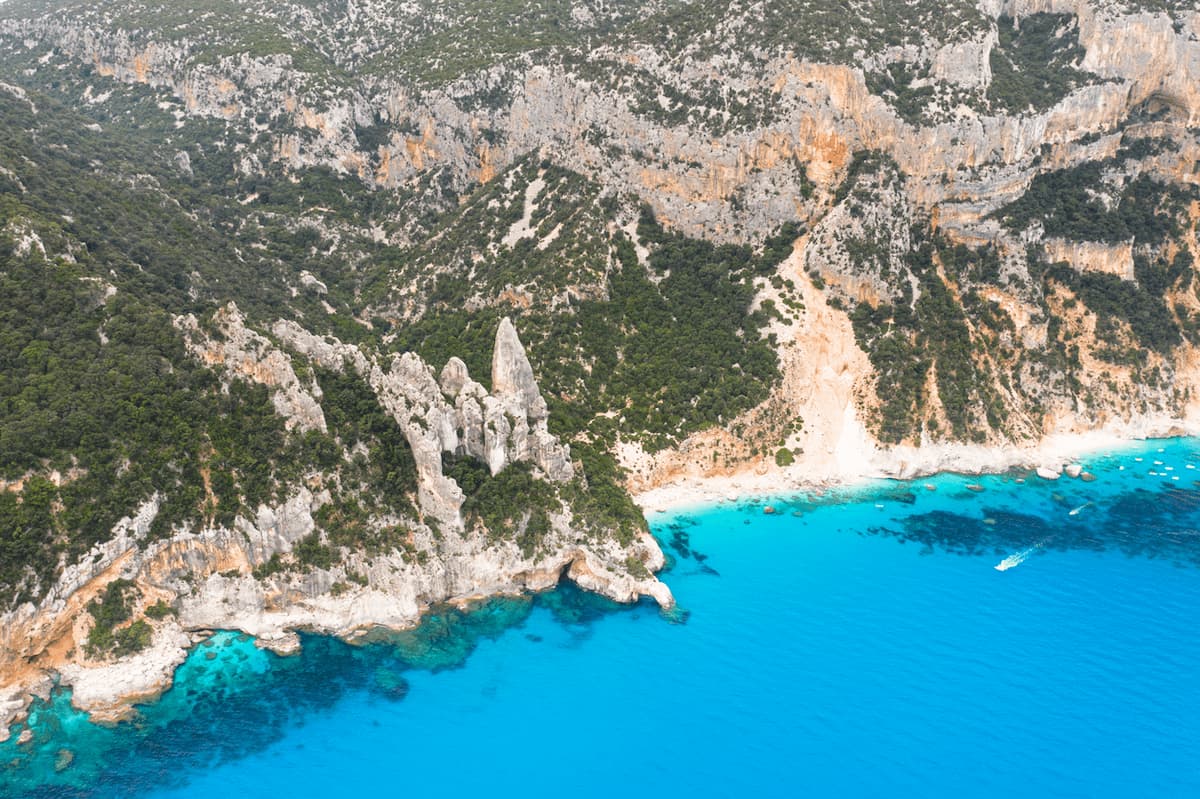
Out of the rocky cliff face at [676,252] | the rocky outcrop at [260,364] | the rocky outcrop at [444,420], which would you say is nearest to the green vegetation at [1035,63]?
the rocky cliff face at [676,252]

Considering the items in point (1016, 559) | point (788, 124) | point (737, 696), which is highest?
point (788, 124)

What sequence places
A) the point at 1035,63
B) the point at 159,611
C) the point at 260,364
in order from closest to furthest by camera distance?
1. the point at 159,611
2. the point at 260,364
3. the point at 1035,63

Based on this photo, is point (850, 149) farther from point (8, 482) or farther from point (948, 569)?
point (8, 482)

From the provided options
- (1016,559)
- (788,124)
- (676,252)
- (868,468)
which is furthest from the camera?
(676,252)

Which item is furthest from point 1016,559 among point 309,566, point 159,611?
point 159,611

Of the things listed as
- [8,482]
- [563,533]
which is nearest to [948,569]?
[563,533]

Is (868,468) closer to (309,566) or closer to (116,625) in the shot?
(309,566)
